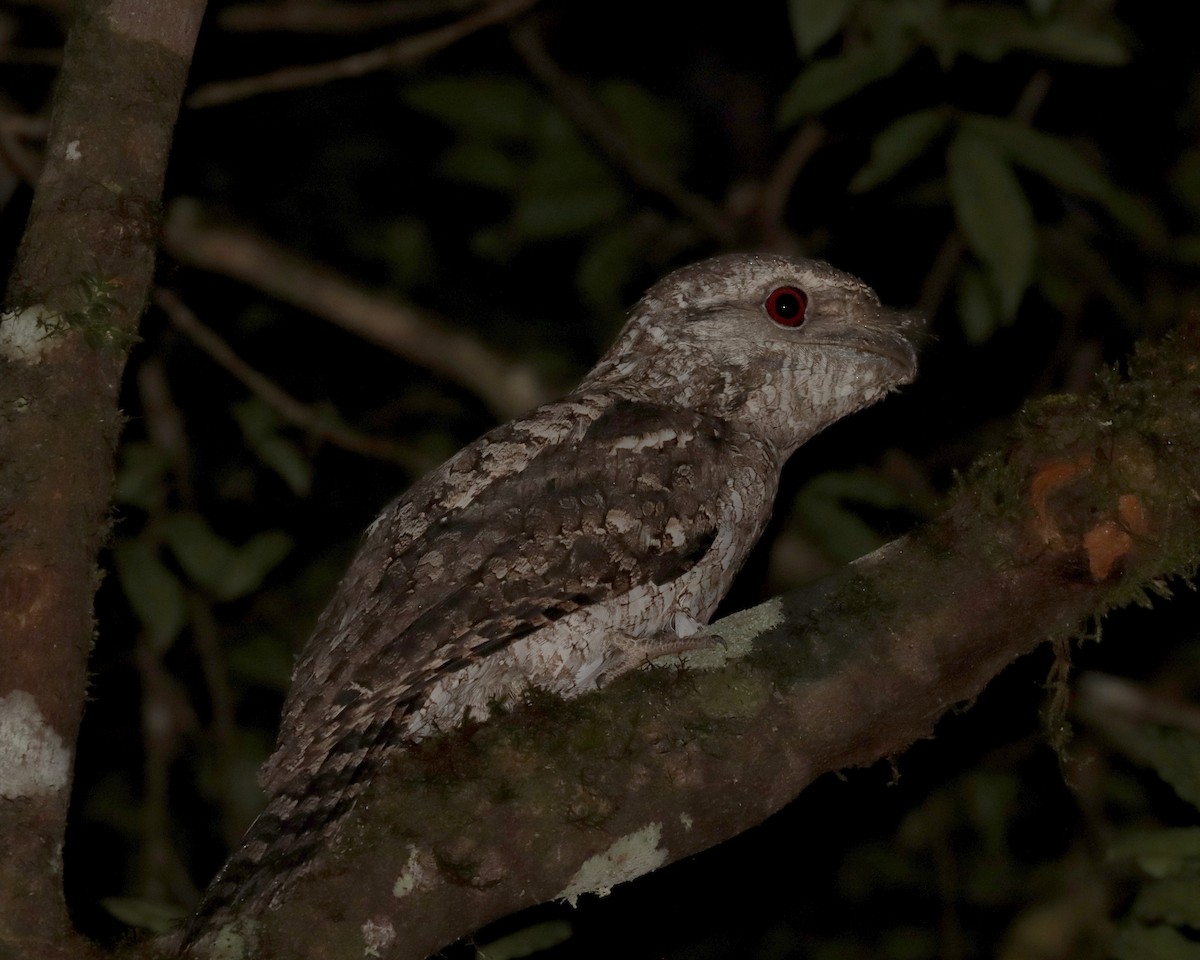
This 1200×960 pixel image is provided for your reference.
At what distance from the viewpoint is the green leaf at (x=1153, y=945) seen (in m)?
2.62

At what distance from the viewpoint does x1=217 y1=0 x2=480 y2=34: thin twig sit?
16.1 feet

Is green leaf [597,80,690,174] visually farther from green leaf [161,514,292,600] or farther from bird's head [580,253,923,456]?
green leaf [161,514,292,600]

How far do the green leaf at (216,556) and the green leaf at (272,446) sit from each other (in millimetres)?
194

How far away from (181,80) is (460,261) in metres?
4.26

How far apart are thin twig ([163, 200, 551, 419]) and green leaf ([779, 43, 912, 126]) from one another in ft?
4.21

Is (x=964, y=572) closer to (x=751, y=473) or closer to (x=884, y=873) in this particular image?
(x=751, y=473)

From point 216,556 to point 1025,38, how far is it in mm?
2634

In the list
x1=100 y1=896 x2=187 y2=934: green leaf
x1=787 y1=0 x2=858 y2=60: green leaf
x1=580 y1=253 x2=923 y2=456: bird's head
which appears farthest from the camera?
x1=580 y1=253 x2=923 y2=456: bird's head

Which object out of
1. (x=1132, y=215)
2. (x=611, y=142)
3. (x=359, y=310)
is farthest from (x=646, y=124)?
(x=1132, y=215)

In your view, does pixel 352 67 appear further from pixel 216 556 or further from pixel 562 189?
pixel 216 556

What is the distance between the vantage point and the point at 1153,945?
104 inches

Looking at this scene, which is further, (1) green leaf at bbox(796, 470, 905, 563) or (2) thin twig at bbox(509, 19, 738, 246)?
(2) thin twig at bbox(509, 19, 738, 246)

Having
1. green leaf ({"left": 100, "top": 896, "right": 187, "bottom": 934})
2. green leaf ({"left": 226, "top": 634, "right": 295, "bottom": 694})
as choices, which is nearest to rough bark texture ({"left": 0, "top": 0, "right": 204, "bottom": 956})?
green leaf ({"left": 100, "top": 896, "right": 187, "bottom": 934})

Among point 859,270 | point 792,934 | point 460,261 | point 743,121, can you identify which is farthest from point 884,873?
point 743,121
